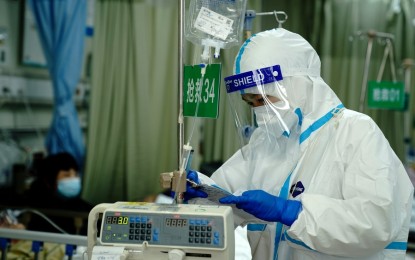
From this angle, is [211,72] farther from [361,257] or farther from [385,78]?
[385,78]

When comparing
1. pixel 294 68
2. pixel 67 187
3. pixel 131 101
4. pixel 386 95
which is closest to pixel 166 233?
pixel 294 68

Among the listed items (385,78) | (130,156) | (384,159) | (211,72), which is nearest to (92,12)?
(130,156)

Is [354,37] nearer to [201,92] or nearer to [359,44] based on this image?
[359,44]

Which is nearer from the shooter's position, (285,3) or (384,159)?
(384,159)

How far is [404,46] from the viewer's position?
155 inches

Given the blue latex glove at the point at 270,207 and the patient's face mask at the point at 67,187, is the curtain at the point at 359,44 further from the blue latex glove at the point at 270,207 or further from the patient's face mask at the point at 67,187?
the blue latex glove at the point at 270,207

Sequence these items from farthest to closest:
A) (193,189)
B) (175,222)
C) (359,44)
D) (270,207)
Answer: (359,44), (193,189), (270,207), (175,222)

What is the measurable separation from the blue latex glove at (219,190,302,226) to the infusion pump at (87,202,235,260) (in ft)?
0.46

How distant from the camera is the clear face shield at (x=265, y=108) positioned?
4.58ft

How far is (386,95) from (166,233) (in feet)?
7.67

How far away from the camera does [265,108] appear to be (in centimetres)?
143

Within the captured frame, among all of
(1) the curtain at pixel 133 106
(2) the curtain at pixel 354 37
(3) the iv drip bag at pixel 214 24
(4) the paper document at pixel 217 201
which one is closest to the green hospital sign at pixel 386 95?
(2) the curtain at pixel 354 37

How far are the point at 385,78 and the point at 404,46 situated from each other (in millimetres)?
322

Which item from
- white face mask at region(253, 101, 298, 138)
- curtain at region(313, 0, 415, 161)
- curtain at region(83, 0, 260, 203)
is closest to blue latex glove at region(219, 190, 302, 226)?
white face mask at region(253, 101, 298, 138)
